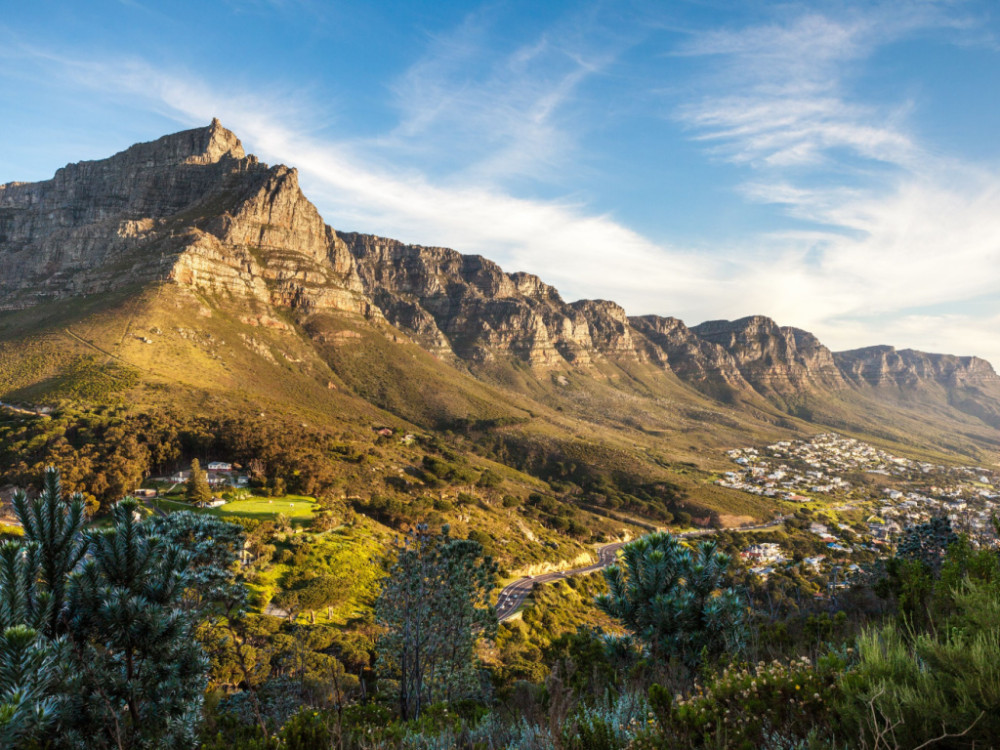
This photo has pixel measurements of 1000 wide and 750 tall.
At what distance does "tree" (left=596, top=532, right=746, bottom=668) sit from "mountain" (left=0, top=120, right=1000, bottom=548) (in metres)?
45.1

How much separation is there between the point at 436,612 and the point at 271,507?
30951 mm

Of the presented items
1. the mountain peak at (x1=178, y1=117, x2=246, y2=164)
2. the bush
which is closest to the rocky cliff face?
the mountain peak at (x1=178, y1=117, x2=246, y2=164)

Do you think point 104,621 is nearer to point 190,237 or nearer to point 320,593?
point 320,593

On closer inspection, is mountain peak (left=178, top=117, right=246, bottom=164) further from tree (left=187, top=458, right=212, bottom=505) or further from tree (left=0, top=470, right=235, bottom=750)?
tree (left=0, top=470, right=235, bottom=750)

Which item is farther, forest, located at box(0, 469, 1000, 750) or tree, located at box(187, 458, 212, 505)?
tree, located at box(187, 458, 212, 505)

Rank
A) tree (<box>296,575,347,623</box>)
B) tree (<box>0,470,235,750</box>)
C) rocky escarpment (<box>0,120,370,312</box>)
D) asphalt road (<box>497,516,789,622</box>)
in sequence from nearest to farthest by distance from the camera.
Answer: tree (<box>0,470,235,750</box>) → tree (<box>296,575,347,623</box>) → asphalt road (<box>497,516,789,622</box>) → rocky escarpment (<box>0,120,370,312</box>)

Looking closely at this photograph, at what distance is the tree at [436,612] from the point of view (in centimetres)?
1424

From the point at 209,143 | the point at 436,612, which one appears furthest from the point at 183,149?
the point at 436,612

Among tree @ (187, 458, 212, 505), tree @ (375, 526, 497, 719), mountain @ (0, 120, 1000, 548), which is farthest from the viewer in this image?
mountain @ (0, 120, 1000, 548)

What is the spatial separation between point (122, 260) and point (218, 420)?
3234 inches

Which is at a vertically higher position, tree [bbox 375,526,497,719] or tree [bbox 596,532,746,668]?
tree [bbox 596,532,746,668]

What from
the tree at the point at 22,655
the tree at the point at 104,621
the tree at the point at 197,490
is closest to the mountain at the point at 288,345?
the tree at the point at 197,490

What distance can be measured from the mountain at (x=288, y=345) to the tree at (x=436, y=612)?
38.6m

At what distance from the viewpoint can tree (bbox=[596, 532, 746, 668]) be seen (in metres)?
11.4
